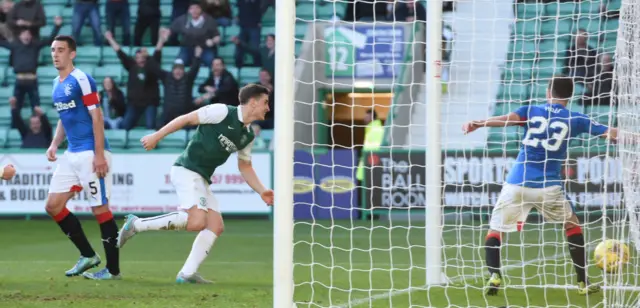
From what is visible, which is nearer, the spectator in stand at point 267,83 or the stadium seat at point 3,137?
the spectator in stand at point 267,83

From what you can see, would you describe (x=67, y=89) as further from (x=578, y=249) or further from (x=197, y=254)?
(x=578, y=249)

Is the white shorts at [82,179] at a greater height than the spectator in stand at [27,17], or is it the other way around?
the spectator in stand at [27,17]

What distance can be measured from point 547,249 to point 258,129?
602cm

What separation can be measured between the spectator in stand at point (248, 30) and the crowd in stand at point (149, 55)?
2cm

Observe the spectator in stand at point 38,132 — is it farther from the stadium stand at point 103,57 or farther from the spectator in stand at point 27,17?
the spectator in stand at point 27,17

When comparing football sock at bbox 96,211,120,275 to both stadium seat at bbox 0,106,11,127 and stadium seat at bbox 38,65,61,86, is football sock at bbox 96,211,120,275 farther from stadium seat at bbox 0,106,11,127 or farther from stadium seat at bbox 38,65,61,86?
stadium seat at bbox 38,65,61,86

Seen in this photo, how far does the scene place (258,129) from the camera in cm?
1593

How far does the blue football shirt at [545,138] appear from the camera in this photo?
24.7 ft

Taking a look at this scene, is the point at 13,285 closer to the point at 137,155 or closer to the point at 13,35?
the point at 137,155

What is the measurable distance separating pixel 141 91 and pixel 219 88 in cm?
124

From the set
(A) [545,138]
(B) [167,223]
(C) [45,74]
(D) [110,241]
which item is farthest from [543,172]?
(C) [45,74]

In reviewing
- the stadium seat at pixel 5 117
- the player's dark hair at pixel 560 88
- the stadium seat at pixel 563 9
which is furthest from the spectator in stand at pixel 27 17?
the player's dark hair at pixel 560 88

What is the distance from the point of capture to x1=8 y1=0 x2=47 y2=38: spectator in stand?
17469 millimetres

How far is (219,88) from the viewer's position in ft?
53.2
